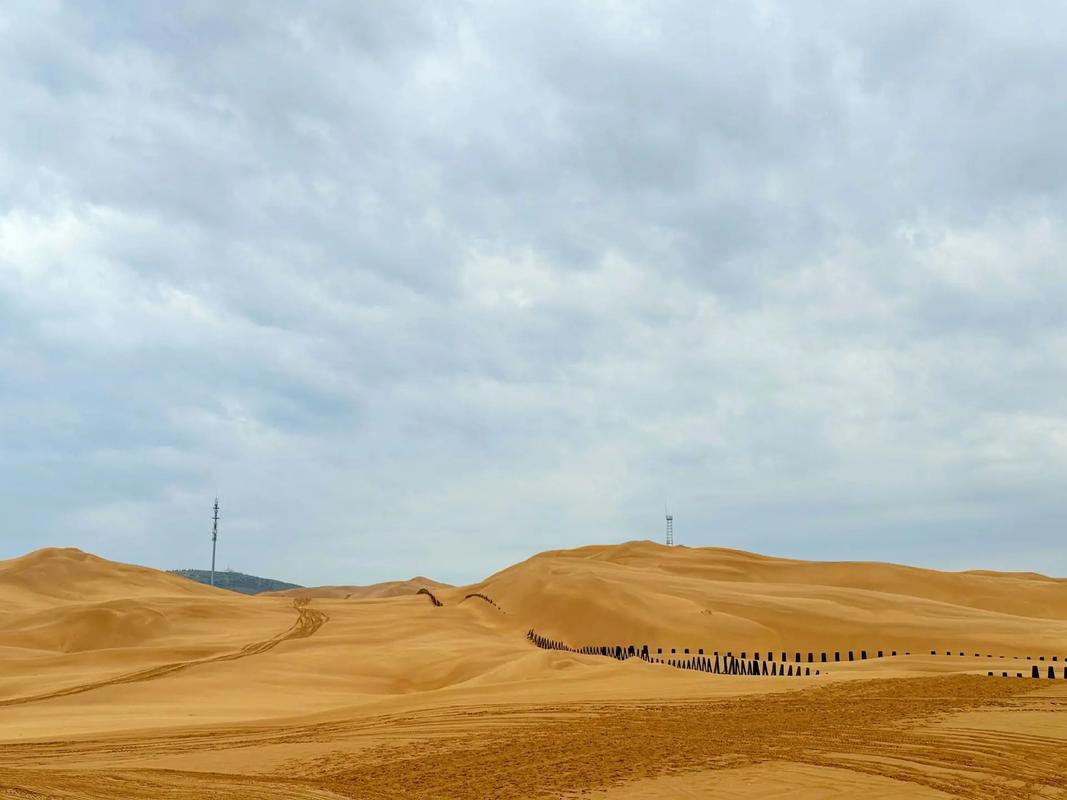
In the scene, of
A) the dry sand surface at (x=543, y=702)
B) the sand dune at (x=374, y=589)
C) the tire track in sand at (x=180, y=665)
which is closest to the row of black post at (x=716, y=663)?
the dry sand surface at (x=543, y=702)

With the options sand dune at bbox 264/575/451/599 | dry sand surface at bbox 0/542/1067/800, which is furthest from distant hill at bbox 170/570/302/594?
dry sand surface at bbox 0/542/1067/800

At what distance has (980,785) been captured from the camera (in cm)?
1077

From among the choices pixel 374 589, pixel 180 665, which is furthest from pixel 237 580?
pixel 180 665

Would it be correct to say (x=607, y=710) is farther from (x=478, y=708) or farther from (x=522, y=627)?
(x=522, y=627)

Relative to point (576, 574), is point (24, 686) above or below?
below

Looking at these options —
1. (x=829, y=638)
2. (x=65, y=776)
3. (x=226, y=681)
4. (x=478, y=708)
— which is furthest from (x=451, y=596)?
(x=65, y=776)

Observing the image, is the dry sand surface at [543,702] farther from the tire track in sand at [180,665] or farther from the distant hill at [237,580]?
the distant hill at [237,580]

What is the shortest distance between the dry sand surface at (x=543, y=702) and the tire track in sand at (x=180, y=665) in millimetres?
204

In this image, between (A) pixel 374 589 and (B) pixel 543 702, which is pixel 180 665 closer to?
(B) pixel 543 702

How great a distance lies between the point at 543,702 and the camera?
18.2 m

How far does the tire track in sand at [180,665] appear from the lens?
24845mm

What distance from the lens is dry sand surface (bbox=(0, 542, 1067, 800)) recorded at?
11828 millimetres

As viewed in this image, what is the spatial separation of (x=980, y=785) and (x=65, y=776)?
37.0 feet

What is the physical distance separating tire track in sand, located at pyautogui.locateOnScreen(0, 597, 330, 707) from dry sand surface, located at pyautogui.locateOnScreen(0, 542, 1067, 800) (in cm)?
20
